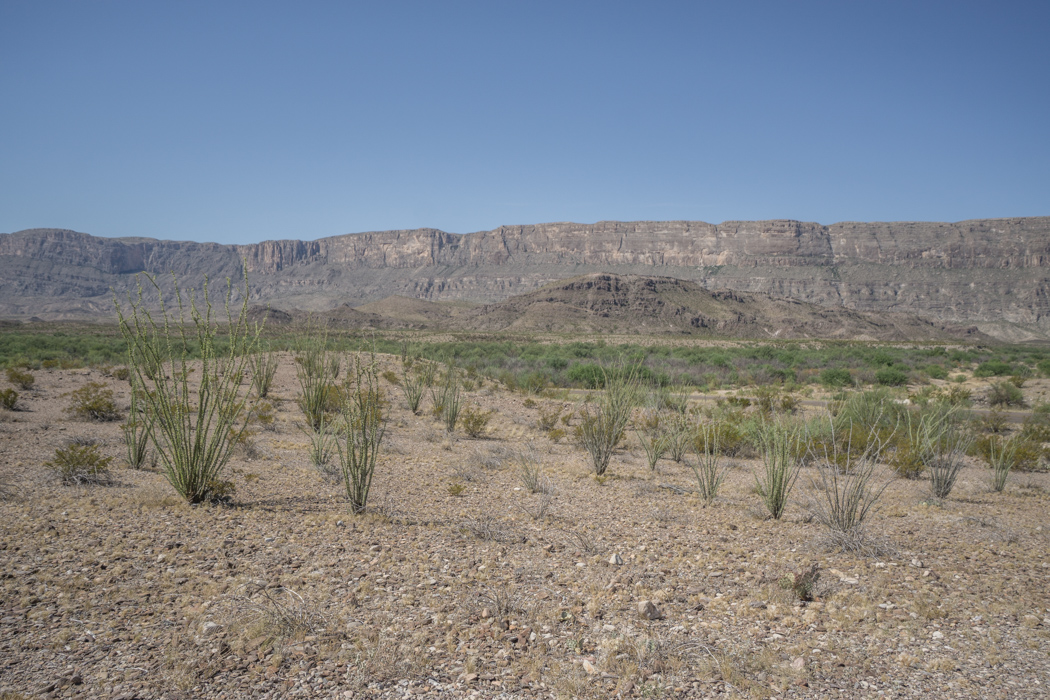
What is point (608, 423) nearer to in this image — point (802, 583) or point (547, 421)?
point (547, 421)

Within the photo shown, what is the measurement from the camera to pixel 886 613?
4.30 m

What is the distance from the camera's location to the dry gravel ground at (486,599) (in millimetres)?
3422

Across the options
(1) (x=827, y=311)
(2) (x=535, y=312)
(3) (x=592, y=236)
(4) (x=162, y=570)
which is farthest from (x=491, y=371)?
(3) (x=592, y=236)

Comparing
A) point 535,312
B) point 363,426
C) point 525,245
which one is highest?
point 525,245

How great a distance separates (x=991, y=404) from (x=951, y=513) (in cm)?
1820

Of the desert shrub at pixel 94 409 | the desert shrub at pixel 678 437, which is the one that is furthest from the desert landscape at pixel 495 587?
the desert shrub at pixel 94 409

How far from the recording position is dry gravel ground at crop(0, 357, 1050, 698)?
11.2 ft

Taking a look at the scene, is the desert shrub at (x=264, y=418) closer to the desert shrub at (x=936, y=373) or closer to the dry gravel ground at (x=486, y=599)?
the dry gravel ground at (x=486, y=599)

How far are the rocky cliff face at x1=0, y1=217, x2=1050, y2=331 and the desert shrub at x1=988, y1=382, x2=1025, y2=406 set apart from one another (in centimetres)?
12354

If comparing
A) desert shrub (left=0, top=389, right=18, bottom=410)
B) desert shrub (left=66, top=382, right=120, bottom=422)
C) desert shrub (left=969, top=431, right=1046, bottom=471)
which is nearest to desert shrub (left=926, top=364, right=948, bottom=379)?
desert shrub (left=969, top=431, right=1046, bottom=471)

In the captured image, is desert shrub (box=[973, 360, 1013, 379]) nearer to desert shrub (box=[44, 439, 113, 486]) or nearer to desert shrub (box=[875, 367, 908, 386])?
desert shrub (box=[875, 367, 908, 386])

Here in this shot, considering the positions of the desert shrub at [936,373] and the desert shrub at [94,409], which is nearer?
the desert shrub at [94,409]

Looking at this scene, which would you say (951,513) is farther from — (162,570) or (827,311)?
(827,311)

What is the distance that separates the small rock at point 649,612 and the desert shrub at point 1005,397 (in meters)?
23.4
